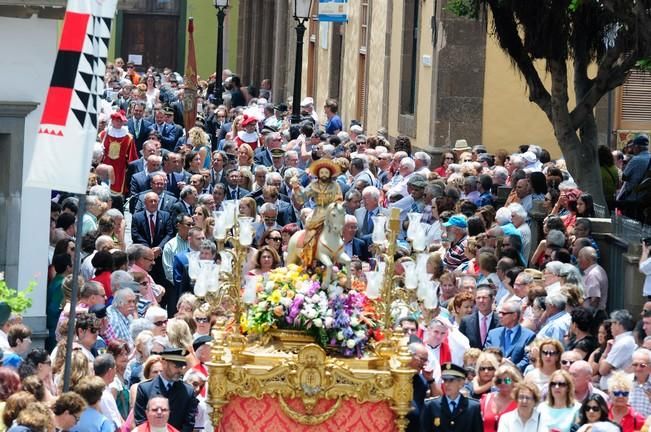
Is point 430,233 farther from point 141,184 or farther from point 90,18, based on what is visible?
point 90,18

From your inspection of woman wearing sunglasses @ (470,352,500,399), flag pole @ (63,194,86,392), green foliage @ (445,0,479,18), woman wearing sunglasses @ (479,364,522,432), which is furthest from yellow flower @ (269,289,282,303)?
green foliage @ (445,0,479,18)

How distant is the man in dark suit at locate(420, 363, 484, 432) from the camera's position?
13.1 m

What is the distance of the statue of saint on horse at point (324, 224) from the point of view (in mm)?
13062

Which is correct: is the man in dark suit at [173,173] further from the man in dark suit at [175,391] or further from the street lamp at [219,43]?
the street lamp at [219,43]

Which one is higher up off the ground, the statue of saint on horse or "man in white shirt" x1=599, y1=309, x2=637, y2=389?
the statue of saint on horse

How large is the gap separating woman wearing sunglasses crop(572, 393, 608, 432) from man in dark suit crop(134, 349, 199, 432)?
2644mm

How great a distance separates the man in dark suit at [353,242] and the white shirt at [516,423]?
21.0 feet

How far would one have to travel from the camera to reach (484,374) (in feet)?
46.2

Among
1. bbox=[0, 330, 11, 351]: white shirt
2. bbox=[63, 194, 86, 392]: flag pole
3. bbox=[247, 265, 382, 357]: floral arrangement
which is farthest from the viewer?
bbox=[0, 330, 11, 351]: white shirt

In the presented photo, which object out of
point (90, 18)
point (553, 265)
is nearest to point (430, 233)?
point (553, 265)

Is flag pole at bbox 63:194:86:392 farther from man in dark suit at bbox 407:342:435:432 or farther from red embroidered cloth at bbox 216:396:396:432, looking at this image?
man in dark suit at bbox 407:342:435:432

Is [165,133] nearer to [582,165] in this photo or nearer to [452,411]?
[582,165]

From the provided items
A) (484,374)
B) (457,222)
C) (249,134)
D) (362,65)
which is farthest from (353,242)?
(362,65)

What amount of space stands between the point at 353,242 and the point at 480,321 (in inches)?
153
